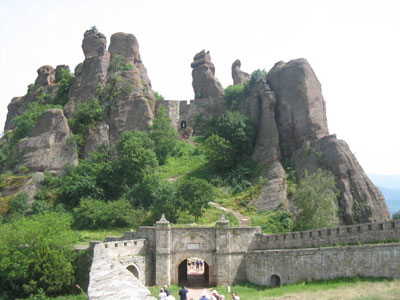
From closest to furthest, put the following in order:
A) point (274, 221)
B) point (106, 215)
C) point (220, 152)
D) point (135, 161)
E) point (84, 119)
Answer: point (274, 221) < point (106, 215) < point (135, 161) < point (220, 152) < point (84, 119)

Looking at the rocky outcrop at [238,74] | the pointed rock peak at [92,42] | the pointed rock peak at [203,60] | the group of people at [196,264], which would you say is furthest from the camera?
the rocky outcrop at [238,74]

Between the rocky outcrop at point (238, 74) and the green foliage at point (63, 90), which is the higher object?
the rocky outcrop at point (238, 74)

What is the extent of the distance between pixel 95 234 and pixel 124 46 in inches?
1269

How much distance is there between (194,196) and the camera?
109 ft

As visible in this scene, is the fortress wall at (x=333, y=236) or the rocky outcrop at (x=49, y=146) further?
the rocky outcrop at (x=49, y=146)

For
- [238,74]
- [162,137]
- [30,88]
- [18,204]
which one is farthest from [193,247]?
[30,88]

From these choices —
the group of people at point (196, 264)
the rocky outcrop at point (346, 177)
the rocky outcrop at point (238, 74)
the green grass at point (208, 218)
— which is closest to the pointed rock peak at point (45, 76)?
the rocky outcrop at point (238, 74)

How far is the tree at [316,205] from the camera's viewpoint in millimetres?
29438

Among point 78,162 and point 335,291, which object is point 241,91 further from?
point 335,291

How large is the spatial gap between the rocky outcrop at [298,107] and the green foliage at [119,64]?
866 inches

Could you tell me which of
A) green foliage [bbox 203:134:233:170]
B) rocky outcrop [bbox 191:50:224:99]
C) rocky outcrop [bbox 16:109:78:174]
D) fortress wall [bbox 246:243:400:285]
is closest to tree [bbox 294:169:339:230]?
fortress wall [bbox 246:243:400:285]

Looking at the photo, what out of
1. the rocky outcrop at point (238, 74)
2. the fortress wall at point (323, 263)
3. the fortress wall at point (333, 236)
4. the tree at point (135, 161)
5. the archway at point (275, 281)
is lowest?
the archway at point (275, 281)

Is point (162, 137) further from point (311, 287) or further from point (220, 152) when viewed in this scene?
point (311, 287)

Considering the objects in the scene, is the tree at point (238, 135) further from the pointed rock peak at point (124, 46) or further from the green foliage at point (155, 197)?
the pointed rock peak at point (124, 46)
